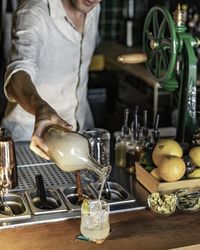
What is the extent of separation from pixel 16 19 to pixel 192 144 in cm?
81

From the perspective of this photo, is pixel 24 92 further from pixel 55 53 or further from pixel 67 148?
pixel 55 53

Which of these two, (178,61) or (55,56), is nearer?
(178,61)

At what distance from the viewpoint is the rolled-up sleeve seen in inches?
68.4

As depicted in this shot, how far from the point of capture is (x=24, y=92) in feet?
5.33

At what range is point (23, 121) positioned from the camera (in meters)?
2.28

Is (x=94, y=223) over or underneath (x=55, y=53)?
underneath

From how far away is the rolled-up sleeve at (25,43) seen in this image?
1.74 m

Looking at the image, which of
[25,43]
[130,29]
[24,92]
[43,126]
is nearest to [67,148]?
[43,126]

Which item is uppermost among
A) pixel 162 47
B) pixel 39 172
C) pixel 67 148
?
pixel 162 47

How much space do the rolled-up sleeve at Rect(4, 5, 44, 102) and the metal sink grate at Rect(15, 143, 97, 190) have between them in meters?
0.25

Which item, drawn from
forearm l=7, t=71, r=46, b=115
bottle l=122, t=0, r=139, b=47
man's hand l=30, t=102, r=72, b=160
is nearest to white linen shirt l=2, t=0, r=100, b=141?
forearm l=7, t=71, r=46, b=115

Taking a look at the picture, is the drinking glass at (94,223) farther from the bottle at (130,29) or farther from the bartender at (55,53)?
the bottle at (130,29)

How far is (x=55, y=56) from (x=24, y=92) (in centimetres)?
64

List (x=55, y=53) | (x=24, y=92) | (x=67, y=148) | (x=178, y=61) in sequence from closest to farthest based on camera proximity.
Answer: (x=67, y=148), (x=24, y=92), (x=178, y=61), (x=55, y=53)
